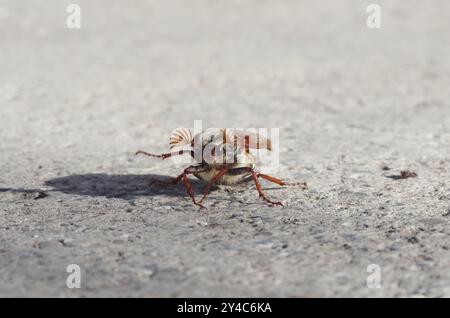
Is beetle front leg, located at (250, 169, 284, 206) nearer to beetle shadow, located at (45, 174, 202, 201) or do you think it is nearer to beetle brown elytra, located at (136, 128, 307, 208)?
beetle brown elytra, located at (136, 128, 307, 208)

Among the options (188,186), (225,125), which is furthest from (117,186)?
(225,125)

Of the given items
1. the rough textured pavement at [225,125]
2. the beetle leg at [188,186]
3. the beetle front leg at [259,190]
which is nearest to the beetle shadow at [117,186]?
the rough textured pavement at [225,125]

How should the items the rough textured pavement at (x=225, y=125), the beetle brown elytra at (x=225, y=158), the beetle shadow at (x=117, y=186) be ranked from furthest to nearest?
the beetle shadow at (x=117, y=186) < the beetle brown elytra at (x=225, y=158) < the rough textured pavement at (x=225, y=125)

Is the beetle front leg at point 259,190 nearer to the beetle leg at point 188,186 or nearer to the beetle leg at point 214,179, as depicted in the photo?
the beetle leg at point 214,179

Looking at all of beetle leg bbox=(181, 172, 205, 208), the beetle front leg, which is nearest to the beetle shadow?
beetle leg bbox=(181, 172, 205, 208)

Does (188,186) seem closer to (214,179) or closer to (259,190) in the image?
(214,179)

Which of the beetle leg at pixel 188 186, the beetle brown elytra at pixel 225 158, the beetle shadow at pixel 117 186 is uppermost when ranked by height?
the beetle brown elytra at pixel 225 158
